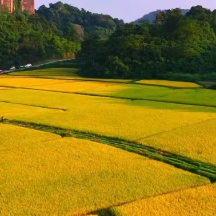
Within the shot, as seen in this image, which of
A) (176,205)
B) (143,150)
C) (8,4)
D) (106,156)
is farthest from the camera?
(8,4)

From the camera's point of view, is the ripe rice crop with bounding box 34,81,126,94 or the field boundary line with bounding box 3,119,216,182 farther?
the ripe rice crop with bounding box 34,81,126,94

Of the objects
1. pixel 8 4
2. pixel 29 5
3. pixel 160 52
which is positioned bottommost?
pixel 160 52

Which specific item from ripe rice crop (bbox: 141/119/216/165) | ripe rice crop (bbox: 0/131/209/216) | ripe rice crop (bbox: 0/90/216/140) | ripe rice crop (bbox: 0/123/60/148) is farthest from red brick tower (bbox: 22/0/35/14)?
ripe rice crop (bbox: 0/131/209/216)

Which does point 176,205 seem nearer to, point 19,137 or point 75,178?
point 75,178

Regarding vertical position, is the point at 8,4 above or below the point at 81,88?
above

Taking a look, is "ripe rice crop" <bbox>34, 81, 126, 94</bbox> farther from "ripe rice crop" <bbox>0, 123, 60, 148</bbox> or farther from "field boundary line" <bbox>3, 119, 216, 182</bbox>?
Answer: "ripe rice crop" <bbox>0, 123, 60, 148</bbox>

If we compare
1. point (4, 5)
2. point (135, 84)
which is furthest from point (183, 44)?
point (4, 5)

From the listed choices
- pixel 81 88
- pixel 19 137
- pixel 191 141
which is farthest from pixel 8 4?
pixel 191 141

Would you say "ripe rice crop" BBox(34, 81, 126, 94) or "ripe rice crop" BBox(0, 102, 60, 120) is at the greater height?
"ripe rice crop" BBox(0, 102, 60, 120)

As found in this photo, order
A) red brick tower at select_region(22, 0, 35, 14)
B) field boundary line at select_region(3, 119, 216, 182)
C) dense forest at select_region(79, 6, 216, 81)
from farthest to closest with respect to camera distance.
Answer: red brick tower at select_region(22, 0, 35, 14) < dense forest at select_region(79, 6, 216, 81) < field boundary line at select_region(3, 119, 216, 182)
